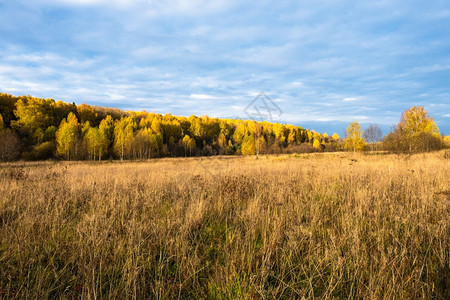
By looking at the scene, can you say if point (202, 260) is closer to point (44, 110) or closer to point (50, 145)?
point (50, 145)

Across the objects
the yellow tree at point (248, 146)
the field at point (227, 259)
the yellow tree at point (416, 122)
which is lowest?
the field at point (227, 259)

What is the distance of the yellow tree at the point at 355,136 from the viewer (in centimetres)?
4220

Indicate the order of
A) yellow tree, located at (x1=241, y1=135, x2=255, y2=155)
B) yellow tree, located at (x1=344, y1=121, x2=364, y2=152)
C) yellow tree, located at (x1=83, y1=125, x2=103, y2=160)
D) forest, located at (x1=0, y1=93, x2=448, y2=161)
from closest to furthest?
forest, located at (x1=0, y1=93, x2=448, y2=161) → yellow tree, located at (x1=83, y1=125, x2=103, y2=160) → yellow tree, located at (x1=344, y1=121, x2=364, y2=152) → yellow tree, located at (x1=241, y1=135, x2=255, y2=155)

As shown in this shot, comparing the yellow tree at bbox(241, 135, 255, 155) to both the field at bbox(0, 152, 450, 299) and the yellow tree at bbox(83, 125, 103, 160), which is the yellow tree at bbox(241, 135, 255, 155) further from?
the field at bbox(0, 152, 450, 299)

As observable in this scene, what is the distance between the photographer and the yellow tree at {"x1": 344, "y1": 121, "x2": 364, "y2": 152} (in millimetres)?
42203

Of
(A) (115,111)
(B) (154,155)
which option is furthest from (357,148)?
(A) (115,111)

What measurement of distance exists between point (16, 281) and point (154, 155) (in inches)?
1972

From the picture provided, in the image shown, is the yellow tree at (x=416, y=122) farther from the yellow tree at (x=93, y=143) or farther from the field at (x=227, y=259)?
the yellow tree at (x=93, y=143)

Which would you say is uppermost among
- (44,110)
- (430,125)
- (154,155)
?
(44,110)

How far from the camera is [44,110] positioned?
161 feet

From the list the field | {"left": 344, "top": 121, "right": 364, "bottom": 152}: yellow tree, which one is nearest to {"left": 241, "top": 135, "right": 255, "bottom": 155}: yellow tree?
{"left": 344, "top": 121, "right": 364, "bottom": 152}: yellow tree

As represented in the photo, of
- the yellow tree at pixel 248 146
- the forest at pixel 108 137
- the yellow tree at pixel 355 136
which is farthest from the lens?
the yellow tree at pixel 248 146

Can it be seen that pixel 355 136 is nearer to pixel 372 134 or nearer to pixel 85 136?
pixel 372 134

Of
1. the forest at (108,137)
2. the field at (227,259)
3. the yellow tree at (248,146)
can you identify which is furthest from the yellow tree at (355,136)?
the field at (227,259)
